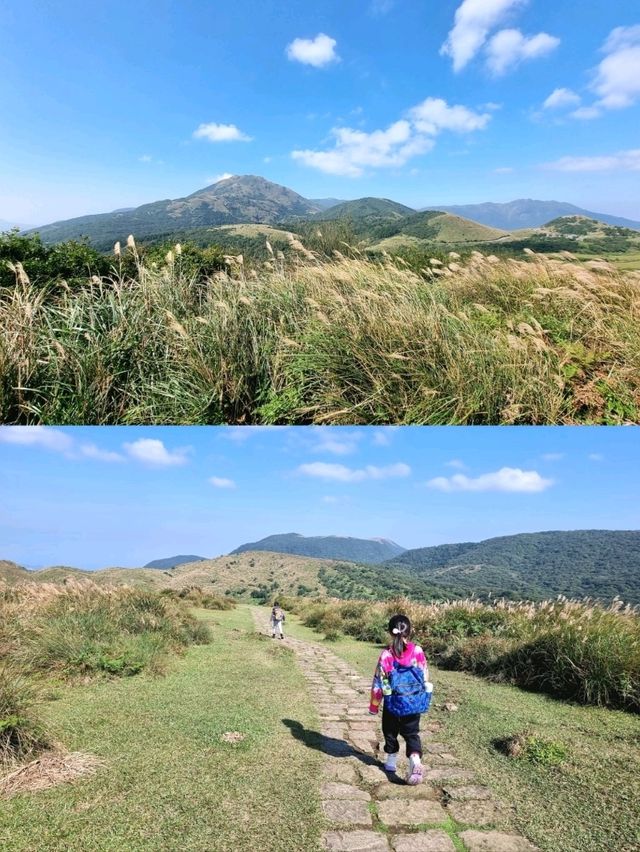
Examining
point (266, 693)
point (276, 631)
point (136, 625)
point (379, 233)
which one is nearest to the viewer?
point (266, 693)

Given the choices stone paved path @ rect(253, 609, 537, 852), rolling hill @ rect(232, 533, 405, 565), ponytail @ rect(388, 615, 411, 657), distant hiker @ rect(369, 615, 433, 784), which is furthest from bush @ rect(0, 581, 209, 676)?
rolling hill @ rect(232, 533, 405, 565)

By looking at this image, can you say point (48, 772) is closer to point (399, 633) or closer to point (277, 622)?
point (399, 633)

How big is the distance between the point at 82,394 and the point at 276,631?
349 inches

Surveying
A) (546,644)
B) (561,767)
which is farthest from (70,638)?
(546,644)

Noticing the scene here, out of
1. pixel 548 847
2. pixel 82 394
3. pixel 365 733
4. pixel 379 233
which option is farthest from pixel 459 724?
pixel 379 233

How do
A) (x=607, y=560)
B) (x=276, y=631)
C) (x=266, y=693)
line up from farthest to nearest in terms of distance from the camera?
(x=607, y=560) → (x=276, y=631) → (x=266, y=693)

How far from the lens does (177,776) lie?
4.05m

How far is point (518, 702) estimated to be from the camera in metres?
6.47

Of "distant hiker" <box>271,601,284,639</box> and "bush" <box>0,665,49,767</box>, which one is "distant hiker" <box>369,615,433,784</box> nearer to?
"bush" <box>0,665,49,767</box>

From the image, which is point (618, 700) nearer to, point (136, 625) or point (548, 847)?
point (548, 847)

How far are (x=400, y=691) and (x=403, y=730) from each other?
30 cm

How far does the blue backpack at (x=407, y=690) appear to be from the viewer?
432 centimetres

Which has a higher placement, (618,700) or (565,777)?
(565,777)

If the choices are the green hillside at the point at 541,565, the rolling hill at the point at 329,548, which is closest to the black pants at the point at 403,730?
the green hillside at the point at 541,565
